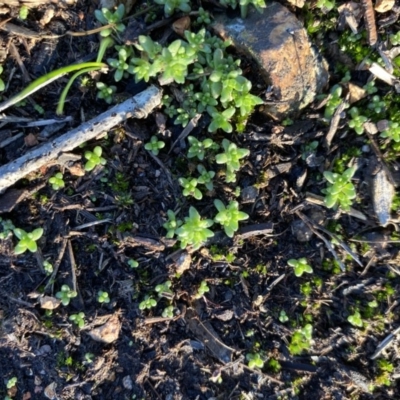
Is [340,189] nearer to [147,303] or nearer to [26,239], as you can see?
[147,303]


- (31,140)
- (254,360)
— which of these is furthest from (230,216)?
(31,140)

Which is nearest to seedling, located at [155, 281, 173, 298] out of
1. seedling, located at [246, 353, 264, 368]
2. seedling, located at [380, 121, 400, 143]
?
seedling, located at [246, 353, 264, 368]

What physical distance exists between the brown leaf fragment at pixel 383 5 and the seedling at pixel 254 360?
2239mm

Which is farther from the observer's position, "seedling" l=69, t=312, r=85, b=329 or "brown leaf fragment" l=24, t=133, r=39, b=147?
"brown leaf fragment" l=24, t=133, r=39, b=147

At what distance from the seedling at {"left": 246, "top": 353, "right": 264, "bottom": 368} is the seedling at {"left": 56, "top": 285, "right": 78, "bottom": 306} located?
1.11 metres

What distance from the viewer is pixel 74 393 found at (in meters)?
2.82

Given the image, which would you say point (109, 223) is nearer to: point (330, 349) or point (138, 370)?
point (138, 370)

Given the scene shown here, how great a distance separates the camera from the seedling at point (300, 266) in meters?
2.87

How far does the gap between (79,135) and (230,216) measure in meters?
1.04

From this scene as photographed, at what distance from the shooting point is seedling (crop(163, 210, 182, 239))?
2.85 metres

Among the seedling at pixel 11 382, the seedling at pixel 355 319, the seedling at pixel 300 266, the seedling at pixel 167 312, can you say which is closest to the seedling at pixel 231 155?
the seedling at pixel 300 266

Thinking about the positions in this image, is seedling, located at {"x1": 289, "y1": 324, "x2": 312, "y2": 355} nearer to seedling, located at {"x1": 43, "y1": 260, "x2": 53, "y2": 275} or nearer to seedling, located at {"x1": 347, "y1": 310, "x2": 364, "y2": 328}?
seedling, located at {"x1": 347, "y1": 310, "x2": 364, "y2": 328}

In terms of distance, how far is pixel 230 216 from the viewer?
9.32 ft

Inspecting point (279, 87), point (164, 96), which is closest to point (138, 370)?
point (164, 96)
